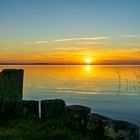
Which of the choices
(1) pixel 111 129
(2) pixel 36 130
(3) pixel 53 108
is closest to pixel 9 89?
(3) pixel 53 108

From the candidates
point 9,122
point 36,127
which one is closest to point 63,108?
point 36,127

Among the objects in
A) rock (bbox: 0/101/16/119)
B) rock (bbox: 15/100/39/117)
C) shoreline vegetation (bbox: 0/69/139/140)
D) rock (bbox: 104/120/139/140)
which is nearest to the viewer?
rock (bbox: 104/120/139/140)

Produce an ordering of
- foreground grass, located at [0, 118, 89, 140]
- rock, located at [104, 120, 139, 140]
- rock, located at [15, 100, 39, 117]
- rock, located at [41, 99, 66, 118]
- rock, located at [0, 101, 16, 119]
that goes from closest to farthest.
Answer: rock, located at [104, 120, 139, 140] → foreground grass, located at [0, 118, 89, 140] → rock, located at [41, 99, 66, 118] → rock, located at [15, 100, 39, 117] → rock, located at [0, 101, 16, 119]

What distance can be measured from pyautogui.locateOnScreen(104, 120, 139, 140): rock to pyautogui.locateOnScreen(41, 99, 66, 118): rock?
2771 millimetres

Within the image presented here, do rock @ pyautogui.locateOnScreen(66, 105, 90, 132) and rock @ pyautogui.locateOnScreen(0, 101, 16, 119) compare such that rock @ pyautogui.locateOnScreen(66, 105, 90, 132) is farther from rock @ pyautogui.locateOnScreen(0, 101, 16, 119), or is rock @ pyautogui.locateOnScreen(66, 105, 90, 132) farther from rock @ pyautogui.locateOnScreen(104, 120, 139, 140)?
Answer: rock @ pyautogui.locateOnScreen(0, 101, 16, 119)

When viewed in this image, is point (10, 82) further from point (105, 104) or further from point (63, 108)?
point (105, 104)

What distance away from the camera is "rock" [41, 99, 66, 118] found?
33.3 ft

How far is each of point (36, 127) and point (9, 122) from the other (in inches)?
44.6

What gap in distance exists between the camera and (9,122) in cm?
1031

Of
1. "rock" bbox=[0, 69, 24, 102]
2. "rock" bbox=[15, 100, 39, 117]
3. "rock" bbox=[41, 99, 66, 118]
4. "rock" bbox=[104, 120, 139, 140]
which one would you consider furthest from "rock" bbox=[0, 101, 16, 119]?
"rock" bbox=[104, 120, 139, 140]

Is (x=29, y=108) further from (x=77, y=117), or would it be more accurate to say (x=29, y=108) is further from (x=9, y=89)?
(x=77, y=117)

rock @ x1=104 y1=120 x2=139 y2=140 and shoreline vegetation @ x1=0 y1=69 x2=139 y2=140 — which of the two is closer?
rock @ x1=104 y1=120 x2=139 y2=140

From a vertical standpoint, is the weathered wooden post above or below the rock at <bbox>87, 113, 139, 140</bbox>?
above

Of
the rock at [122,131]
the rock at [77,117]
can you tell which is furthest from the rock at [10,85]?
the rock at [122,131]
